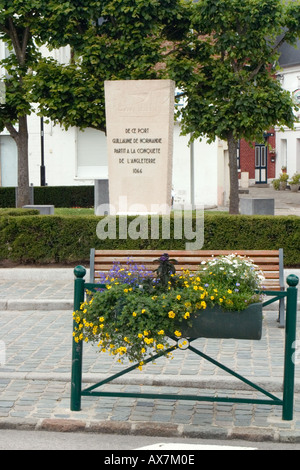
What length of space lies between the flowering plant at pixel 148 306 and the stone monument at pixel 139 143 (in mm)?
8702

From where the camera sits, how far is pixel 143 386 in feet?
23.1

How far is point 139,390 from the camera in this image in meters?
6.91

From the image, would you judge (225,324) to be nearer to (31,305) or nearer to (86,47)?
(31,305)

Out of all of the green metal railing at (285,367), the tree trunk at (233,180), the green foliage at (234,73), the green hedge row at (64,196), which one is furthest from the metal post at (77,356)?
the green hedge row at (64,196)

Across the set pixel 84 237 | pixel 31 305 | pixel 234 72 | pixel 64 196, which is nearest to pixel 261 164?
pixel 64 196

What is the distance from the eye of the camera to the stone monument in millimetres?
14500

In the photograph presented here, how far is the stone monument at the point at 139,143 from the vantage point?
47.6ft

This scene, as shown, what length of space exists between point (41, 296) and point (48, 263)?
1.93 m

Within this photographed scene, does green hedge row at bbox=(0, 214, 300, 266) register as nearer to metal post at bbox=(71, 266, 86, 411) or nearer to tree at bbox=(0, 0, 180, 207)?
tree at bbox=(0, 0, 180, 207)

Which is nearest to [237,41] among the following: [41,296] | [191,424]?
[41,296]

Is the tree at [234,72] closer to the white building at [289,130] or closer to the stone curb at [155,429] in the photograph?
the stone curb at [155,429]

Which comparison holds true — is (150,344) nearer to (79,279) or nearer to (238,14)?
(79,279)

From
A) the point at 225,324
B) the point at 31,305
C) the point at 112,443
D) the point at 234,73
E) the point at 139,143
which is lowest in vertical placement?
the point at 112,443

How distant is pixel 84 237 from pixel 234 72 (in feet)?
27.1
